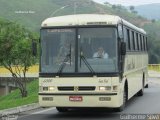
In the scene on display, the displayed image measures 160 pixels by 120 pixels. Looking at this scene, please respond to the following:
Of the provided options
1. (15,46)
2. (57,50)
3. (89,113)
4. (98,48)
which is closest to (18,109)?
(89,113)

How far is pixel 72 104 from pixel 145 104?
5.05 meters

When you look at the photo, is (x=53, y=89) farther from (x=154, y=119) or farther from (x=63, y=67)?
(x=154, y=119)

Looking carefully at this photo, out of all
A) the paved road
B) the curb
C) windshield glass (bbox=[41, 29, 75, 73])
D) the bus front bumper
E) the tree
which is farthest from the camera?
the tree

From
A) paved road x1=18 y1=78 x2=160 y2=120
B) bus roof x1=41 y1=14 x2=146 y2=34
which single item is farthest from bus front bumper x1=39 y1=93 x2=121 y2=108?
bus roof x1=41 y1=14 x2=146 y2=34

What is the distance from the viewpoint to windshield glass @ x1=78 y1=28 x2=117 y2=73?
14.5 m

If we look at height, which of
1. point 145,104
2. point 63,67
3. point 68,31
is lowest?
point 145,104

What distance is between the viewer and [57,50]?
14.9 m

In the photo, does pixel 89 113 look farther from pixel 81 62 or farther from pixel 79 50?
pixel 79 50

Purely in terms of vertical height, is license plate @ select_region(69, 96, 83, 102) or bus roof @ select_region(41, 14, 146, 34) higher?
bus roof @ select_region(41, 14, 146, 34)

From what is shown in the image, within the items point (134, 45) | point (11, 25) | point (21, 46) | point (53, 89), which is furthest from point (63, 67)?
point (11, 25)

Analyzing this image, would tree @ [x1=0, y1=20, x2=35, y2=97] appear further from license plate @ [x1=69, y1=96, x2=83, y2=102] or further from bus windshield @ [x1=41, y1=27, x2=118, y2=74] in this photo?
license plate @ [x1=69, y1=96, x2=83, y2=102]

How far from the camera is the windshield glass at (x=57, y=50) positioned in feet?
48.1

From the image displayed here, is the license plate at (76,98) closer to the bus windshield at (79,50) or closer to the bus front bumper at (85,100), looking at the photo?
the bus front bumper at (85,100)

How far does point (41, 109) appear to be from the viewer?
17.5 metres
